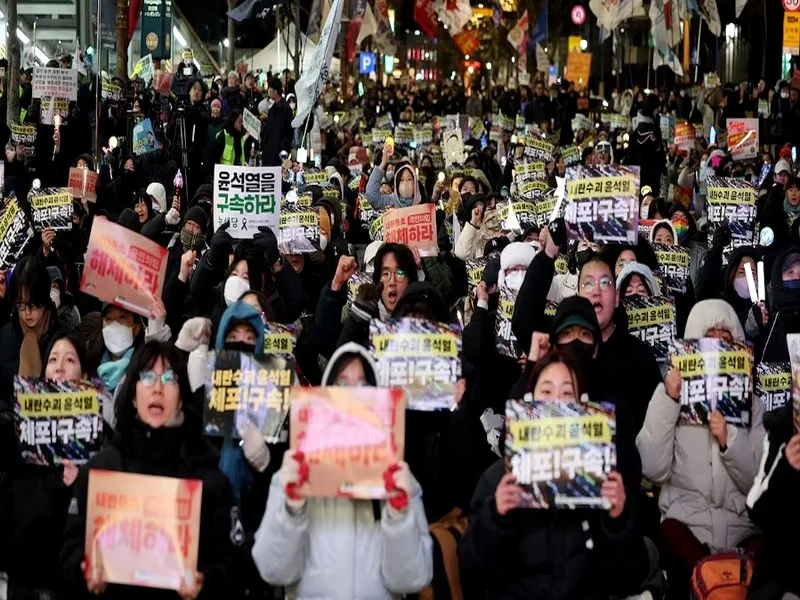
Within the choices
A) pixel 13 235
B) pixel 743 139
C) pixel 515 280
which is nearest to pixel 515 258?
pixel 515 280

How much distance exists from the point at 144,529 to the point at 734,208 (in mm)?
8413

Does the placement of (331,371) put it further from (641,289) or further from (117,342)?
(641,289)

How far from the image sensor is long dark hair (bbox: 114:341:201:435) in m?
6.00

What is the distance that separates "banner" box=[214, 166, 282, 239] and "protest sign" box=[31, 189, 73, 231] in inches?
54.2

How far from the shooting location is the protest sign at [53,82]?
21094 mm

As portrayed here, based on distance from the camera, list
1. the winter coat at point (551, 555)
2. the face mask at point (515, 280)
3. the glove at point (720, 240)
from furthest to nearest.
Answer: the glove at point (720, 240) < the face mask at point (515, 280) < the winter coat at point (551, 555)

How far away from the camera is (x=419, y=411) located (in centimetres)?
680

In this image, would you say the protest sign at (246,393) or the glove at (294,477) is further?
the protest sign at (246,393)

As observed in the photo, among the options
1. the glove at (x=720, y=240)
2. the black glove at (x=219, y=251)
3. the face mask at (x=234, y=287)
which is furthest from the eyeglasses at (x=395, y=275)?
the glove at (x=720, y=240)

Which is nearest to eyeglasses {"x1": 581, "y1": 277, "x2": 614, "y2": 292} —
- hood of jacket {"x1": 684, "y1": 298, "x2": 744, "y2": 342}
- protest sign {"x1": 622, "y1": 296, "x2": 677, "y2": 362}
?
Answer: hood of jacket {"x1": 684, "y1": 298, "x2": 744, "y2": 342}

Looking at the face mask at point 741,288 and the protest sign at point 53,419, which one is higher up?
the face mask at point 741,288

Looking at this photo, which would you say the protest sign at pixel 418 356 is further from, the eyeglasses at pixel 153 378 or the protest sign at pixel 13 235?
the protest sign at pixel 13 235

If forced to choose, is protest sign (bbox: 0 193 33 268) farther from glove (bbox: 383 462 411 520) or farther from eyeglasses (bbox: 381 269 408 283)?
glove (bbox: 383 462 411 520)

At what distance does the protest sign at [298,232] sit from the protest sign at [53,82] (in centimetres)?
1005
